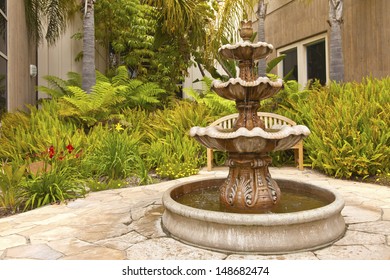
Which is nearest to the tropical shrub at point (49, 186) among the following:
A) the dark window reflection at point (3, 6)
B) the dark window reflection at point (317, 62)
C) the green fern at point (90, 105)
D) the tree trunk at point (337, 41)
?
the green fern at point (90, 105)

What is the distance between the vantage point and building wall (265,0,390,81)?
921 cm

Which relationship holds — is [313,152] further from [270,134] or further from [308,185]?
[270,134]

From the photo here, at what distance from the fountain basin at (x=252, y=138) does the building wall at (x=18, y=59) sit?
732cm

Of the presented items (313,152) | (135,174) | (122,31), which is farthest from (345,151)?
(122,31)

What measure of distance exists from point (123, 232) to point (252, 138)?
1502 millimetres

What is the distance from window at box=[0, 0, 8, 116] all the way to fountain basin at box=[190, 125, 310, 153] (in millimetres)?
6688

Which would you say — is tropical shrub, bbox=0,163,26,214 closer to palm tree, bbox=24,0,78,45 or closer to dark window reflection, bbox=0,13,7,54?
dark window reflection, bbox=0,13,7,54

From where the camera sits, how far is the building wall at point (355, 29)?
9.21m

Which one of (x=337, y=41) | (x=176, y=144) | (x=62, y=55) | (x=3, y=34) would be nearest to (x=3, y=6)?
(x=3, y=34)

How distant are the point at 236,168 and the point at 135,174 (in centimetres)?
281

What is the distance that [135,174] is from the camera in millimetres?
6020

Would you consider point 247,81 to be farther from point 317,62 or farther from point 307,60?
point 307,60

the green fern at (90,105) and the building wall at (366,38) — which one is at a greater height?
the building wall at (366,38)

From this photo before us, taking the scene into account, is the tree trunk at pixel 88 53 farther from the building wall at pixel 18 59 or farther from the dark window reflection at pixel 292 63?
the dark window reflection at pixel 292 63
